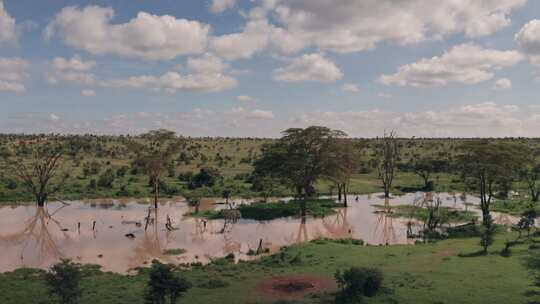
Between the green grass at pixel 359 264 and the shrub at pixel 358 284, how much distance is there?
57cm

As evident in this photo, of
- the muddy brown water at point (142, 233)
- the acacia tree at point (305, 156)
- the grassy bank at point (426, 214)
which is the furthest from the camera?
the acacia tree at point (305, 156)

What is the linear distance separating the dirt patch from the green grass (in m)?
0.58

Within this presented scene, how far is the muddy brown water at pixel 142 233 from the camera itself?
33688 mm

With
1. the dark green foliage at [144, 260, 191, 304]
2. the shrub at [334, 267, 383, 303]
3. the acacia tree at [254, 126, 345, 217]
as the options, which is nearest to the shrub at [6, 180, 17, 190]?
the acacia tree at [254, 126, 345, 217]

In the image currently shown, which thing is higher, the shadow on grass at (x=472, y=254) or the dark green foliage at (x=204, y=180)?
the dark green foliage at (x=204, y=180)

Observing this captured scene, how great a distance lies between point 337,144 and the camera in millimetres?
50094

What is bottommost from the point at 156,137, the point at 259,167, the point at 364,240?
the point at 364,240

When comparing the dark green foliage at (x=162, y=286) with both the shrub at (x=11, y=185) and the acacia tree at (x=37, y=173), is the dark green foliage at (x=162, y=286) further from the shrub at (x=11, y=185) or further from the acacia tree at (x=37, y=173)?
the shrub at (x=11, y=185)

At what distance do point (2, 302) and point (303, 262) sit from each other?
17790 millimetres

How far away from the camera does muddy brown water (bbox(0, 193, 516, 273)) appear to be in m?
33.7

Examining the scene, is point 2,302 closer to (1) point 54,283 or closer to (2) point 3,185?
(1) point 54,283

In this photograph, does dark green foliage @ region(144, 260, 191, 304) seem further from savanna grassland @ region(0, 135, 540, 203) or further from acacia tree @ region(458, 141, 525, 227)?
savanna grassland @ region(0, 135, 540, 203)

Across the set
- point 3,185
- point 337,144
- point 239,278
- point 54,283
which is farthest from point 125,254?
point 3,185

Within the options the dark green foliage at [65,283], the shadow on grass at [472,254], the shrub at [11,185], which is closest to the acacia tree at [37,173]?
the shrub at [11,185]
